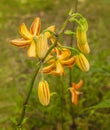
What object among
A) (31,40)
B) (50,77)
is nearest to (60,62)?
(31,40)

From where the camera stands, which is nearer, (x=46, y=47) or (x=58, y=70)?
(x=46, y=47)

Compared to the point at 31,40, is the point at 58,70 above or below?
below

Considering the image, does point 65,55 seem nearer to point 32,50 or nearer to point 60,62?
point 60,62

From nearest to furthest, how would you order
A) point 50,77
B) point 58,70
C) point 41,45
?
point 41,45 < point 58,70 < point 50,77

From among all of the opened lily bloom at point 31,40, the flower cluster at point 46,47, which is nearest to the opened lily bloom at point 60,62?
the flower cluster at point 46,47

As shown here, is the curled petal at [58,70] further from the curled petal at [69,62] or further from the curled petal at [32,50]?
the curled petal at [32,50]

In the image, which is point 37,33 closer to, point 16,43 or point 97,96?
point 16,43

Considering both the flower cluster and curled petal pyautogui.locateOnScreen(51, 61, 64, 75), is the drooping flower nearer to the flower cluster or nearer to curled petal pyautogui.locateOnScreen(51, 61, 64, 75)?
the flower cluster

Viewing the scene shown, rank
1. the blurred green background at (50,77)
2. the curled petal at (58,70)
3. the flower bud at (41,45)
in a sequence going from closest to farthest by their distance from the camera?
the flower bud at (41,45), the curled petal at (58,70), the blurred green background at (50,77)
